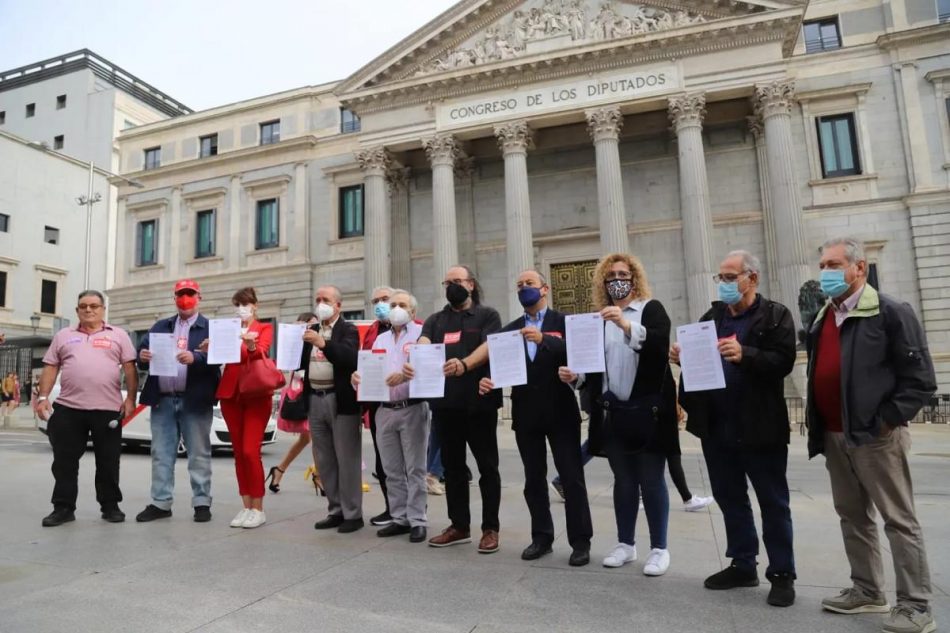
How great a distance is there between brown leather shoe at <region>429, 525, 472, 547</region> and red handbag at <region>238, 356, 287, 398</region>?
6.82 ft

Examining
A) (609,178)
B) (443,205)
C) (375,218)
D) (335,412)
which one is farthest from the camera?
(375,218)

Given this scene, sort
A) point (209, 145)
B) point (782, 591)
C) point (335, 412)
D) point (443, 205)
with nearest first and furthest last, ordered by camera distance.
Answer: point (782, 591)
point (335, 412)
point (443, 205)
point (209, 145)

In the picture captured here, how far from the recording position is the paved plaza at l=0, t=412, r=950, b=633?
3.40m

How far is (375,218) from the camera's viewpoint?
25531 mm

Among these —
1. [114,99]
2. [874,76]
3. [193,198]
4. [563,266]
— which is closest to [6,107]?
[114,99]

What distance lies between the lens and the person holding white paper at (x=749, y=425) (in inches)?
150

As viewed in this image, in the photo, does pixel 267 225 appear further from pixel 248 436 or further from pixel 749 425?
pixel 749 425

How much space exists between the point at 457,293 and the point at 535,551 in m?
2.06

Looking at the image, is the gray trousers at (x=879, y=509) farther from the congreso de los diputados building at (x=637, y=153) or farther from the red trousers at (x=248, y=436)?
the congreso de los diputados building at (x=637, y=153)

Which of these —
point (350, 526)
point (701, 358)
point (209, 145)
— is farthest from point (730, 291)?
point (209, 145)

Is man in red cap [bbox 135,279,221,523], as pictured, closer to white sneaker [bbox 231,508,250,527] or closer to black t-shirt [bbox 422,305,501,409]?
white sneaker [bbox 231,508,250,527]

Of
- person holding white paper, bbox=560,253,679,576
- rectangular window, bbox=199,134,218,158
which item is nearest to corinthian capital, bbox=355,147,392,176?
rectangular window, bbox=199,134,218,158

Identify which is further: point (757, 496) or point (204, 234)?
point (204, 234)

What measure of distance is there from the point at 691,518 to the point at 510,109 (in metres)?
20.3
